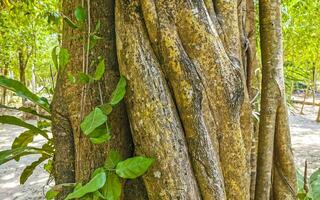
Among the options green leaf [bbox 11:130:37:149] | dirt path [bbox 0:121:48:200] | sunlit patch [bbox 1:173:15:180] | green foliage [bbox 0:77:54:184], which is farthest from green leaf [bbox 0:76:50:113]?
sunlit patch [bbox 1:173:15:180]

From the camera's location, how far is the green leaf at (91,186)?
784 millimetres

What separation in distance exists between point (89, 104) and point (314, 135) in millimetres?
7354

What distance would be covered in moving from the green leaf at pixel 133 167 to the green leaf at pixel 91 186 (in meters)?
0.04

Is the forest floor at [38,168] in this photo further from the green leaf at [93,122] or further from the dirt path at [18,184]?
the green leaf at [93,122]

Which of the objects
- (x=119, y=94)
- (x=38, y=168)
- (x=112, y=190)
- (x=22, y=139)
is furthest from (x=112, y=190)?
(x=38, y=168)

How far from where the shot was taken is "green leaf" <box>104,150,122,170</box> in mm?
900

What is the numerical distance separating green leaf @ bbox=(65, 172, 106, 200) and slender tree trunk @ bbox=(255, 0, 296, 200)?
0.70m

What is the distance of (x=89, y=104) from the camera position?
103 centimetres

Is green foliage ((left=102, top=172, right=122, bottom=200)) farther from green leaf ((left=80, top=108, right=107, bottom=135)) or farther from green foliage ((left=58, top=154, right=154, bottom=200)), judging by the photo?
green leaf ((left=80, top=108, right=107, bottom=135))

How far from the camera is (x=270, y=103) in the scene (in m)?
1.30

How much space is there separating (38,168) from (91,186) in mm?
4380

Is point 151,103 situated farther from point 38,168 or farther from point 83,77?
point 38,168

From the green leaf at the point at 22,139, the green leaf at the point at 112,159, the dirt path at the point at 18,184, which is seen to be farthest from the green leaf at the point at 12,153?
the dirt path at the point at 18,184

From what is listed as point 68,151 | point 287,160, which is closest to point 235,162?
point 287,160
